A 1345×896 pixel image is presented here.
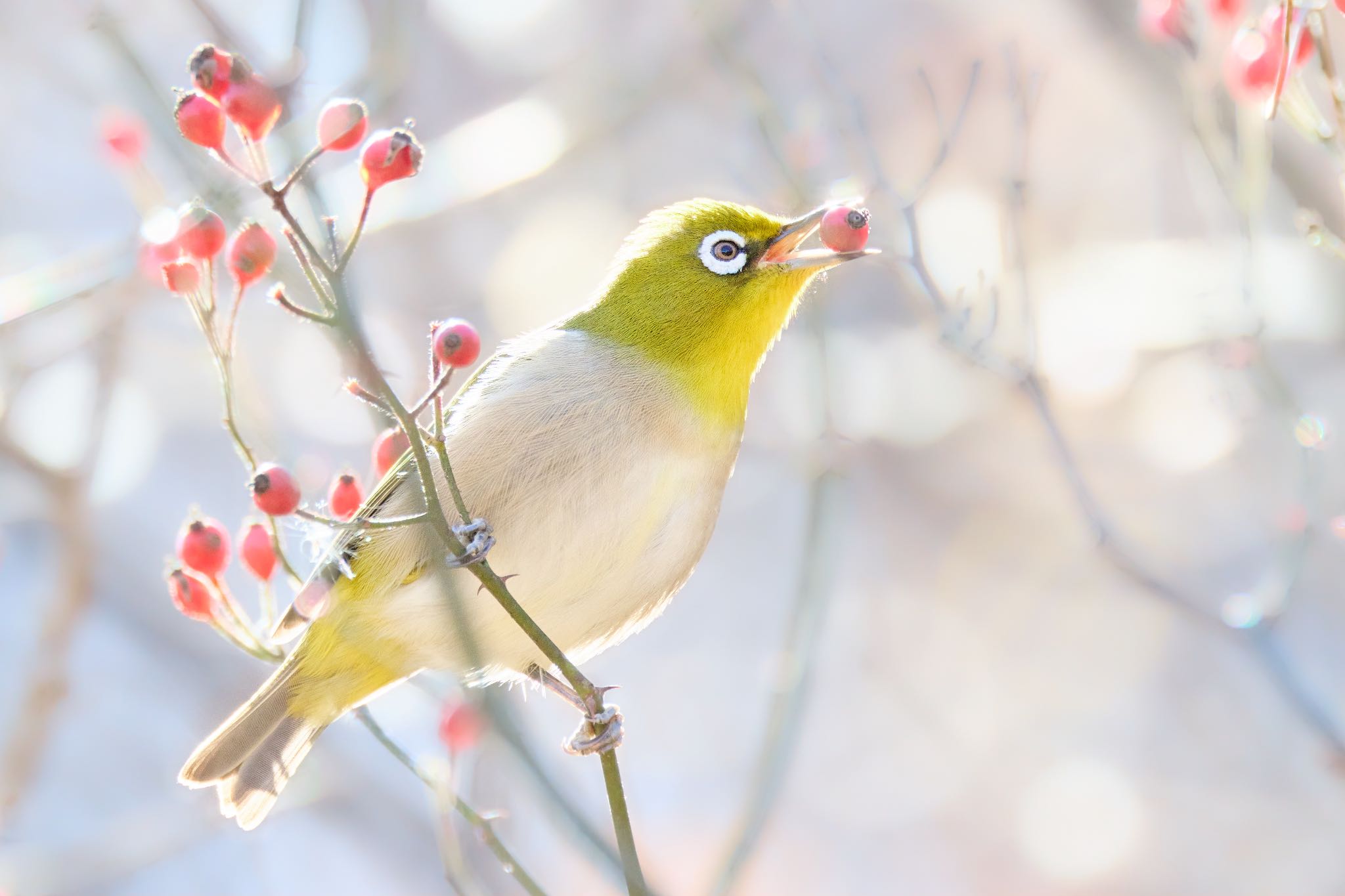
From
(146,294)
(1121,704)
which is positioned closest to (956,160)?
(1121,704)

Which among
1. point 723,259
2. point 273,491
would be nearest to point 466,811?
point 273,491

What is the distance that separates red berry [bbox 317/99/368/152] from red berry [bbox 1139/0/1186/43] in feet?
6.93

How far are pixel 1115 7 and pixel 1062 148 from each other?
16.0 ft

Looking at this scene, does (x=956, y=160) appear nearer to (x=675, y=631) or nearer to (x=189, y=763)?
(x=675, y=631)

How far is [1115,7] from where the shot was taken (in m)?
4.43

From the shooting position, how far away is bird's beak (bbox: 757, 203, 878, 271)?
11.1ft

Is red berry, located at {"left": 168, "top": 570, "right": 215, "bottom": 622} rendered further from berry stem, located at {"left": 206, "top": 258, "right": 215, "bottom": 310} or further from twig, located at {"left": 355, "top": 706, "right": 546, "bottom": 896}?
berry stem, located at {"left": 206, "top": 258, "right": 215, "bottom": 310}

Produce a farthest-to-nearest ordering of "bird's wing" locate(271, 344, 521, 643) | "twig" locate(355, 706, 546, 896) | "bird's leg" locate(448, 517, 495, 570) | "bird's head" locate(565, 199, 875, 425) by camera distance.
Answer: "bird's head" locate(565, 199, 875, 425), "bird's wing" locate(271, 344, 521, 643), "bird's leg" locate(448, 517, 495, 570), "twig" locate(355, 706, 546, 896)

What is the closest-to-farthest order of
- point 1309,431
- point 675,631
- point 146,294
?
point 1309,431, point 146,294, point 675,631

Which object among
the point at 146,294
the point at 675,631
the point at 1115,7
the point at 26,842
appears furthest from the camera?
the point at 675,631

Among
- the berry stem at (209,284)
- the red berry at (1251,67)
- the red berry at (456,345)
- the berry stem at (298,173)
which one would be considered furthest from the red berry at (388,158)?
the red berry at (1251,67)

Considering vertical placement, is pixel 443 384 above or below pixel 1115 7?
above

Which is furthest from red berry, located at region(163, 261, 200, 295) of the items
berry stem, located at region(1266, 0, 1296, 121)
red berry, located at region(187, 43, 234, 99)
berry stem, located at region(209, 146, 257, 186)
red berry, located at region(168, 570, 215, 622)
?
berry stem, located at region(1266, 0, 1296, 121)

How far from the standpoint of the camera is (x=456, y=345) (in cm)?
220
